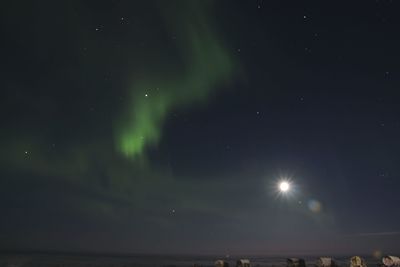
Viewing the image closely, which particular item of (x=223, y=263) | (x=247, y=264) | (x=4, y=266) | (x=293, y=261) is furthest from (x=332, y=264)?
(x=4, y=266)

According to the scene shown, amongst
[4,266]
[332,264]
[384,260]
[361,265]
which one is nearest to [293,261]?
[332,264]

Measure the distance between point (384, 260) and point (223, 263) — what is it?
40.1 m

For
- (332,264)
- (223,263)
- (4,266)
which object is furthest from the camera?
(4,266)

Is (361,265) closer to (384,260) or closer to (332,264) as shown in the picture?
(332,264)

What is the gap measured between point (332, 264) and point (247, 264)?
66.5 feet

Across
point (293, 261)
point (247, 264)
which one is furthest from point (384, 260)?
point (247, 264)

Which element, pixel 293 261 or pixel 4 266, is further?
pixel 4 266

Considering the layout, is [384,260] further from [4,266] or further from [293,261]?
[4,266]

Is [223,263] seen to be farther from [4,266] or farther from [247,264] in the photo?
[4,266]

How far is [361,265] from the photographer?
8081cm

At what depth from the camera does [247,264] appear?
92.4 m

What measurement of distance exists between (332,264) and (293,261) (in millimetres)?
9397

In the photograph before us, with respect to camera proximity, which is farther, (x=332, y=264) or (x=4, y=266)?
(x=4, y=266)

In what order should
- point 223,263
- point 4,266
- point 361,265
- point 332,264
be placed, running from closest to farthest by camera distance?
point 361,265 < point 332,264 < point 223,263 < point 4,266
